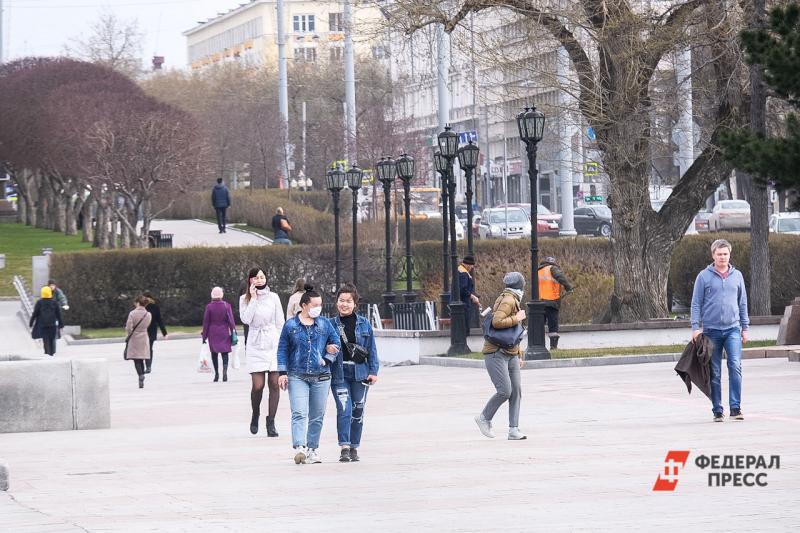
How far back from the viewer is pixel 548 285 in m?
29.2

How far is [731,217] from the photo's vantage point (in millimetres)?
64188

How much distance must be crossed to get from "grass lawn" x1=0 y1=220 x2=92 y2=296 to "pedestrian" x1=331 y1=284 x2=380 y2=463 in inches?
1500

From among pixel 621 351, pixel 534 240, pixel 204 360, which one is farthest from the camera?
pixel 204 360

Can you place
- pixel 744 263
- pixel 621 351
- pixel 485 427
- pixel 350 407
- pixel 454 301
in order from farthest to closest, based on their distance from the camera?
pixel 744 263
pixel 454 301
pixel 621 351
pixel 485 427
pixel 350 407

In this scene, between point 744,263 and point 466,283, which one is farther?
point 744,263

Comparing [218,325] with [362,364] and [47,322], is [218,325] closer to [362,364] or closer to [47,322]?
[47,322]

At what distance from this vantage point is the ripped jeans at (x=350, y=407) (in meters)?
13.9

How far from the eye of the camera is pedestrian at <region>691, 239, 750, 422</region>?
15805 mm

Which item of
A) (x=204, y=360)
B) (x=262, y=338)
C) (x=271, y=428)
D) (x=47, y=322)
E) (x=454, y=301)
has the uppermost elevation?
(x=262, y=338)

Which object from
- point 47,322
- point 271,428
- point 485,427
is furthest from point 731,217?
point 485,427

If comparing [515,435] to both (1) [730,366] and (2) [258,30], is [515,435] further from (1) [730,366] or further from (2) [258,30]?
(2) [258,30]

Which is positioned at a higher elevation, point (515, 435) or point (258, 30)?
point (258, 30)

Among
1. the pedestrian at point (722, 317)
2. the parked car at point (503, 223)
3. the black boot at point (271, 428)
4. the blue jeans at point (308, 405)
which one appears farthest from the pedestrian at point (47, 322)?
the parked car at point (503, 223)

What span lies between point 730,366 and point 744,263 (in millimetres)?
23822
